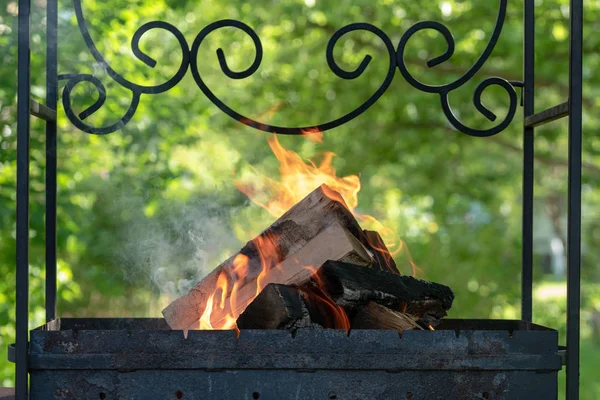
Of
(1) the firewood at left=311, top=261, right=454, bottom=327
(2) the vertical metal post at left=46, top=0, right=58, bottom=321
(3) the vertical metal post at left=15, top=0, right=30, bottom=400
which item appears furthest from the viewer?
(2) the vertical metal post at left=46, top=0, right=58, bottom=321

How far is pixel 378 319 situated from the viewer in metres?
1.77

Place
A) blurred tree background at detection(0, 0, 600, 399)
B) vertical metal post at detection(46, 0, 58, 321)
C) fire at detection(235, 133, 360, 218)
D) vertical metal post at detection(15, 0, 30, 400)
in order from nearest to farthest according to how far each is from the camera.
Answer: vertical metal post at detection(15, 0, 30, 400), vertical metal post at detection(46, 0, 58, 321), fire at detection(235, 133, 360, 218), blurred tree background at detection(0, 0, 600, 399)

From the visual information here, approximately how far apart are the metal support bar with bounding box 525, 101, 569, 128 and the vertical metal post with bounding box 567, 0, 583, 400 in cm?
7

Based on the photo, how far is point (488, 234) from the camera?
6062 mm

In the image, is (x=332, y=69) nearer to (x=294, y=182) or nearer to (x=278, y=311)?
(x=294, y=182)

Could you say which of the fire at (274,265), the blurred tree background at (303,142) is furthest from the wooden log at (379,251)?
the blurred tree background at (303,142)

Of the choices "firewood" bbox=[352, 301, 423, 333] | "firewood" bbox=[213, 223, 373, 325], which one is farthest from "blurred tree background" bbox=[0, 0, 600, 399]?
"firewood" bbox=[352, 301, 423, 333]

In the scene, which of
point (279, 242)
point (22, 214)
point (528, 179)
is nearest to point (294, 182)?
point (279, 242)

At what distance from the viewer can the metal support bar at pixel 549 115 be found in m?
1.84

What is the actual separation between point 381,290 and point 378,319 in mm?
67

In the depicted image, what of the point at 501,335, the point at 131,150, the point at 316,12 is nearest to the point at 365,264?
the point at 501,335

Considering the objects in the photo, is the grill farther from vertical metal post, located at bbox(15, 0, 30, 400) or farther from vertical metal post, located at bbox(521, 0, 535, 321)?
vertical metal post, located at bbox(521, 0, 535, 321)

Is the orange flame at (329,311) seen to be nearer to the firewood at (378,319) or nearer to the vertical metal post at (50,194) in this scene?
the firewood at (378,319)

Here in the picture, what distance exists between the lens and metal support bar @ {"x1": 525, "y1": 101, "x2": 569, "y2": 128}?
1.84 m
